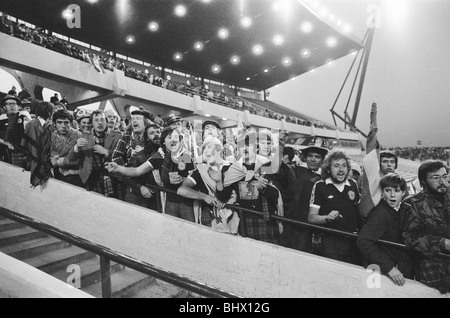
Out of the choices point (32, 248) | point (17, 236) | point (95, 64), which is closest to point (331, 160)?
point (32, 248)

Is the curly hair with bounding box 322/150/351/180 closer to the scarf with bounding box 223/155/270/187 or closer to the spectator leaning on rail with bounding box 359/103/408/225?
the spectator leaning on rail with bounding box 359/103/408/225

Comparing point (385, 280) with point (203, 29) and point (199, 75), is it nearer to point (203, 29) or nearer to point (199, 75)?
point (203, 29)

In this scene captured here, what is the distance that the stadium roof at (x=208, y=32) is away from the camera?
16438 millimetres

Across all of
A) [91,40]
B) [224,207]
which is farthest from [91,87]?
[224,207]

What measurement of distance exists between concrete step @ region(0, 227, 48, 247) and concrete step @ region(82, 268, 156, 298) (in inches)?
42.7

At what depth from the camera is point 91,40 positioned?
19109 mm

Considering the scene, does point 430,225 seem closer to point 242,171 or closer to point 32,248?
point 242,171

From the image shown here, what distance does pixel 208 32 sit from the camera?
21.1 m

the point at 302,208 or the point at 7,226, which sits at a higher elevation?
the point at 302,208

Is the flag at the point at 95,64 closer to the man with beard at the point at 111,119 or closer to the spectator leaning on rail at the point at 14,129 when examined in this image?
the spectator leaning on rail at the point at 14,129

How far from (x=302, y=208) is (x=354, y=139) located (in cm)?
3243

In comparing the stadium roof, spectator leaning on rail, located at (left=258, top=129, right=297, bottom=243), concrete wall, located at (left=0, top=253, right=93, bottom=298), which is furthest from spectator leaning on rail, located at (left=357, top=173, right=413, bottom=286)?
the stadium roof

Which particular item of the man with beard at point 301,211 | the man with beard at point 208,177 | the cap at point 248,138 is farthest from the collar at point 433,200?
the man with beard at point 208,177

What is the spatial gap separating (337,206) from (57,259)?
110 inches
